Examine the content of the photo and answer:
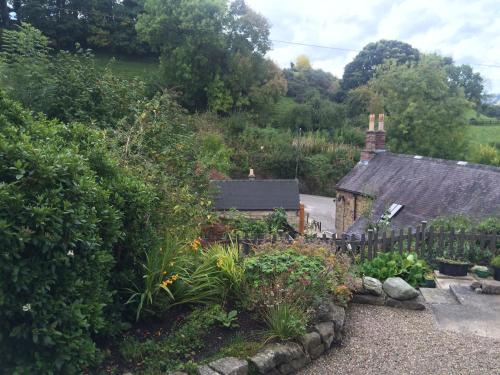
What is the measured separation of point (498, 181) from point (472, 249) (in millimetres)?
8177

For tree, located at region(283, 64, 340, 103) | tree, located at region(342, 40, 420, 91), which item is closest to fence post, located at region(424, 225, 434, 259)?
tree, located at region(283, 64, 340, 103)

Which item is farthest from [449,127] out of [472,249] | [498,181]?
[472,249]

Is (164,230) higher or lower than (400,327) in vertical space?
higher

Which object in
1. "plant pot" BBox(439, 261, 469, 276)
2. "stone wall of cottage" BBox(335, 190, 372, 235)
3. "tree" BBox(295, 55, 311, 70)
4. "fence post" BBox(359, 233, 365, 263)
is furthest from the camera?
"tree" BBox(295, 55, 311, 70)

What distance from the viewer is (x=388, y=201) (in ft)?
59.8

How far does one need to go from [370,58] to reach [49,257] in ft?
198

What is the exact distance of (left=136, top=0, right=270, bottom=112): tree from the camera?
112 feet

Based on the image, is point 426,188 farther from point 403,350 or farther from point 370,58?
point 370,58

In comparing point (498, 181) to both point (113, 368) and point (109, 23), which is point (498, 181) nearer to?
point (113, 368)

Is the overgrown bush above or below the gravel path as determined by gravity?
above

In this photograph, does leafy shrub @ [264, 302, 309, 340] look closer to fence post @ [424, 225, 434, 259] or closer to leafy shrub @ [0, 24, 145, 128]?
fence post @ [424, 225, 434, 259]

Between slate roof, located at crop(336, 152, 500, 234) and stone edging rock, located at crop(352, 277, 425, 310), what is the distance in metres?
8.18

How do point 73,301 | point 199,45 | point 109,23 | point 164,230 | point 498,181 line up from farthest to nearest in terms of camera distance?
point 109,23
point 199,45
point 498,181
point 164,230
point 73,301

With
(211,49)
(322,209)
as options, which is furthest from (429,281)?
(211,49)
